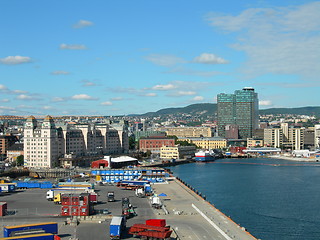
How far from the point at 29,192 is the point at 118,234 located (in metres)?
20.9

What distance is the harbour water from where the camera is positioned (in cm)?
2956

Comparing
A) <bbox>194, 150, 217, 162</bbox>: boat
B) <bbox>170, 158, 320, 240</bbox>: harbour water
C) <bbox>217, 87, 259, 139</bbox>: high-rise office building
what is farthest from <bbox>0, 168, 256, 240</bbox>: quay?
<bbox>217, 87, 259, 139</bbox>: high-rise office building

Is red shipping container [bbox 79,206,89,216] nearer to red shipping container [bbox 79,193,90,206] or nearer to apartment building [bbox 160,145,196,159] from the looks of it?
red shipping container [bbox 79,193,90,206]

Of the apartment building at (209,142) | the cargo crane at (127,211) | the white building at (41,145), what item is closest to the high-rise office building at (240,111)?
the apartment building at (209,142)

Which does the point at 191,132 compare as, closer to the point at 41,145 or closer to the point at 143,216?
the point at 41,145

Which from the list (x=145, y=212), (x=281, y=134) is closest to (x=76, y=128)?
(x=145, y=212)

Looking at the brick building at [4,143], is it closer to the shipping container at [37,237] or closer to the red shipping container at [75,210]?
the red shipping container at [75,210]

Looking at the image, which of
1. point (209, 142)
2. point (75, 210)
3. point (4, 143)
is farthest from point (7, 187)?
point (209, 142)

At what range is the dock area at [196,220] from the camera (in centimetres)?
2581

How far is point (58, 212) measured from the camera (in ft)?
106

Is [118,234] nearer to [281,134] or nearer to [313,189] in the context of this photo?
[313,189]

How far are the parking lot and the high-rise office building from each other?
105 m

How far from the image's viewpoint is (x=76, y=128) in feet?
250

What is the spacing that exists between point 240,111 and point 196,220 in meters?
121
